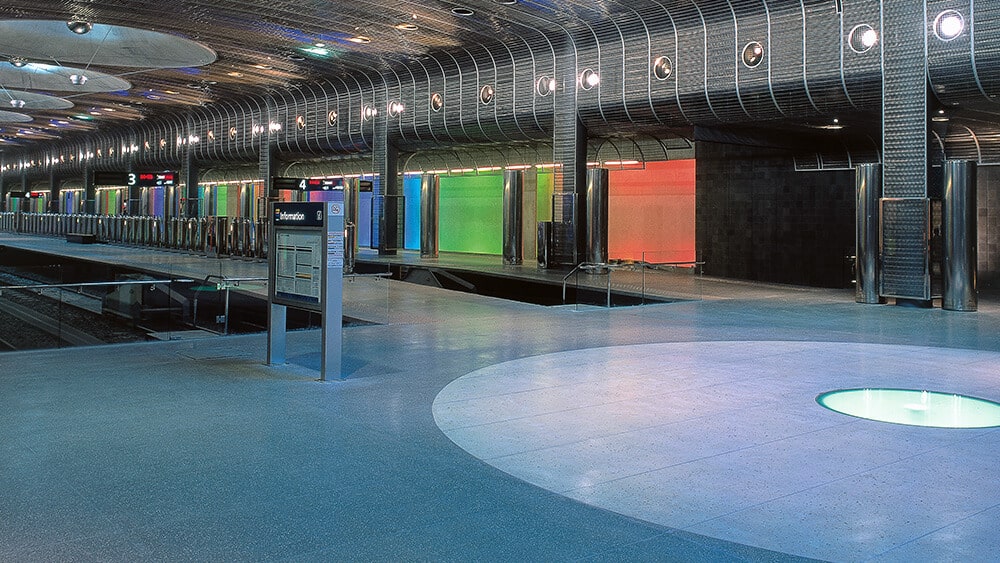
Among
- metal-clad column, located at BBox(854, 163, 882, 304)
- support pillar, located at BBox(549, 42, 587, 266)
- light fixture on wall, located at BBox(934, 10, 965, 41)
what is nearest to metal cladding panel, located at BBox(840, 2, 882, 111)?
light fixture on wall, located at BBox(934, 10, 965, 41)

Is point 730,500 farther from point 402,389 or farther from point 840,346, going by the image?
point 840,346

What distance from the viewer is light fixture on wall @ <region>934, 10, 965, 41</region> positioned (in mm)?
15211

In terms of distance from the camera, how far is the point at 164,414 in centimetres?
670

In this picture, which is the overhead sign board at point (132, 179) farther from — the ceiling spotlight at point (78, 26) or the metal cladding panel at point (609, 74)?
the metal cladding panel at point (609, 74)

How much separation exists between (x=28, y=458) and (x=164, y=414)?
1359 mm

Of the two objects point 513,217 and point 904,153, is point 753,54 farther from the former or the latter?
point 513,217

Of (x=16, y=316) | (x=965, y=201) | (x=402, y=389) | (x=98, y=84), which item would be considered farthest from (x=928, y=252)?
(x=98, y=84)

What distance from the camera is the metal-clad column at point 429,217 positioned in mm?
33312

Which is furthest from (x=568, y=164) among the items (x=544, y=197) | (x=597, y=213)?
(x=544, y=197)

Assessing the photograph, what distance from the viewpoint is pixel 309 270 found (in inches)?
340

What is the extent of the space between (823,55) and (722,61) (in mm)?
2590

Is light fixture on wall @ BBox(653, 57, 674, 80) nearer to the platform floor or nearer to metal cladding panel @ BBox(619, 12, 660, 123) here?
metal cladding panel @ BBox(619, 12, 660, 123)

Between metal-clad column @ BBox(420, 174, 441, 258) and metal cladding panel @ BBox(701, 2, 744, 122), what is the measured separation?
15.2 meters

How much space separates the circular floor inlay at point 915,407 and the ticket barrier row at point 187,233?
2396 cm
